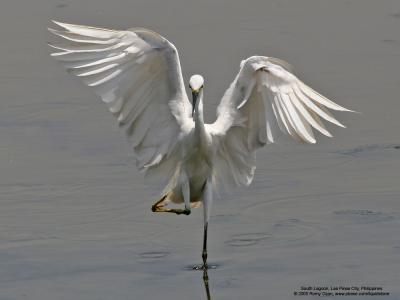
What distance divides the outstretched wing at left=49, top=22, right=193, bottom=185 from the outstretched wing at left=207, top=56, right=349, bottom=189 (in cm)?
42

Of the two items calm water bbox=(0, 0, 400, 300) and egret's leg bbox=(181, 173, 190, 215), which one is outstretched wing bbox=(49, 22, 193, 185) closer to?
egret's leg bbox=(181, 173, 190, 215)

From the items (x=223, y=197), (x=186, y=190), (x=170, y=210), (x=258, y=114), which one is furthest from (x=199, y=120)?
(x=223, y=197)

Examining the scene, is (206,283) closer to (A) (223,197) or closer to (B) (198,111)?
(B) (198,111)

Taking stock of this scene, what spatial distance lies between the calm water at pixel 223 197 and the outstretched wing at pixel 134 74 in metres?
1.06

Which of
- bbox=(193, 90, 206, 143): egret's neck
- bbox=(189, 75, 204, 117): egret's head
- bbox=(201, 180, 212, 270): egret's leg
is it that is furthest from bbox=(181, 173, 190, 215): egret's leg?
bbox=(189, 75, 204, 117): egret's head

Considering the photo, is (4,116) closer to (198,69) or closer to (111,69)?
(198,69)

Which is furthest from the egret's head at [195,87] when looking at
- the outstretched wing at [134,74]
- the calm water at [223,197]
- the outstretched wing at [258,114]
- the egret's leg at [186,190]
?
the calm water at [223,197]

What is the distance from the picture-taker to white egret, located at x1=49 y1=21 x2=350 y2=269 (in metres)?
11.1

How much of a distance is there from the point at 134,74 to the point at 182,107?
53 cm

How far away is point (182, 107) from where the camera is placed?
456 inches

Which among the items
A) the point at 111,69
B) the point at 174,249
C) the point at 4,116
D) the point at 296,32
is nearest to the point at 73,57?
the point at 111,69

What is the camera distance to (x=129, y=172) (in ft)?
43.4

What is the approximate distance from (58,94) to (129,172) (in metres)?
2.37

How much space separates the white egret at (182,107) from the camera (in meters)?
11.1
